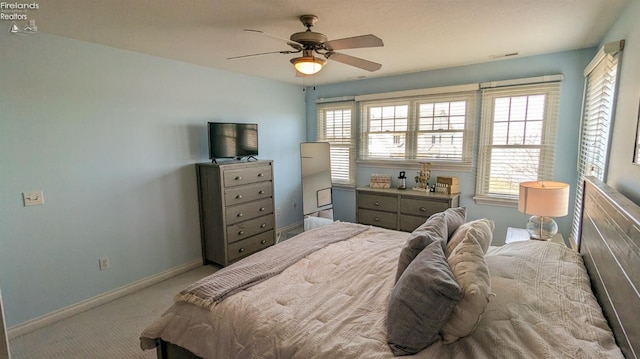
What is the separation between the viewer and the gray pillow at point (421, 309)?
1232 mm

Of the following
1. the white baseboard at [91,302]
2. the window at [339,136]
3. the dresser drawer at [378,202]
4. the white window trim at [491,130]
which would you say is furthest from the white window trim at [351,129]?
the white baseboard at [91,302]

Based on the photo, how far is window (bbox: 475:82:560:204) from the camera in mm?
3443

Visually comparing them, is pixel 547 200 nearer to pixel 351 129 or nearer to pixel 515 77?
pixel 515 77

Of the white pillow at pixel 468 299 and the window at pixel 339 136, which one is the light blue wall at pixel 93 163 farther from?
the white pillow at pixel 468 299

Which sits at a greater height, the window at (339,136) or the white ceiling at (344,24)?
the white ceiling at (344,24)

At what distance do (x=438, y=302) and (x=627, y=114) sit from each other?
5.75ft

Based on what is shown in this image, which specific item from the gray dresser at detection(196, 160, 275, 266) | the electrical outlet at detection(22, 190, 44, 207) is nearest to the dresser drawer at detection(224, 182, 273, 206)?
the gray dresser at detection(196, 160, 275, 266)

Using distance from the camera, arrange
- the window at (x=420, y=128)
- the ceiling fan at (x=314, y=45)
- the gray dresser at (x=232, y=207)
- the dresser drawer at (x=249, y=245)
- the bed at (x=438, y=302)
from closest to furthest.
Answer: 1. the bed at (x=438, y=302)
2. the ceiling fan at (x=314, y=45)
3. the gray dresser at (x=232, y=207)
4. the dresser drawer at (x=249, y=245)
5. the window at (x=420, y=128)

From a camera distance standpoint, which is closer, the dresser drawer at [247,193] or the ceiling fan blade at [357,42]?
the ceiling fan blade at [357,42]

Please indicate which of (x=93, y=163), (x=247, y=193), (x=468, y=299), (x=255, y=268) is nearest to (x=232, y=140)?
(x=247, y=193)

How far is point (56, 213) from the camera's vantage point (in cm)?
267

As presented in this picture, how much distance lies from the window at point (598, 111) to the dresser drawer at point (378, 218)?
6.41 feet

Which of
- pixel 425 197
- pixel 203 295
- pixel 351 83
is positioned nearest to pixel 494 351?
pixel 203 295

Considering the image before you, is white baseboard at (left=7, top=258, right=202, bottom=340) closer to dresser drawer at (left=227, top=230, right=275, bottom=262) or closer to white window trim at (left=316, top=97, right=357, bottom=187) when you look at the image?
dresser drawer at (left=227, top=230, right=275, bottom=262)
